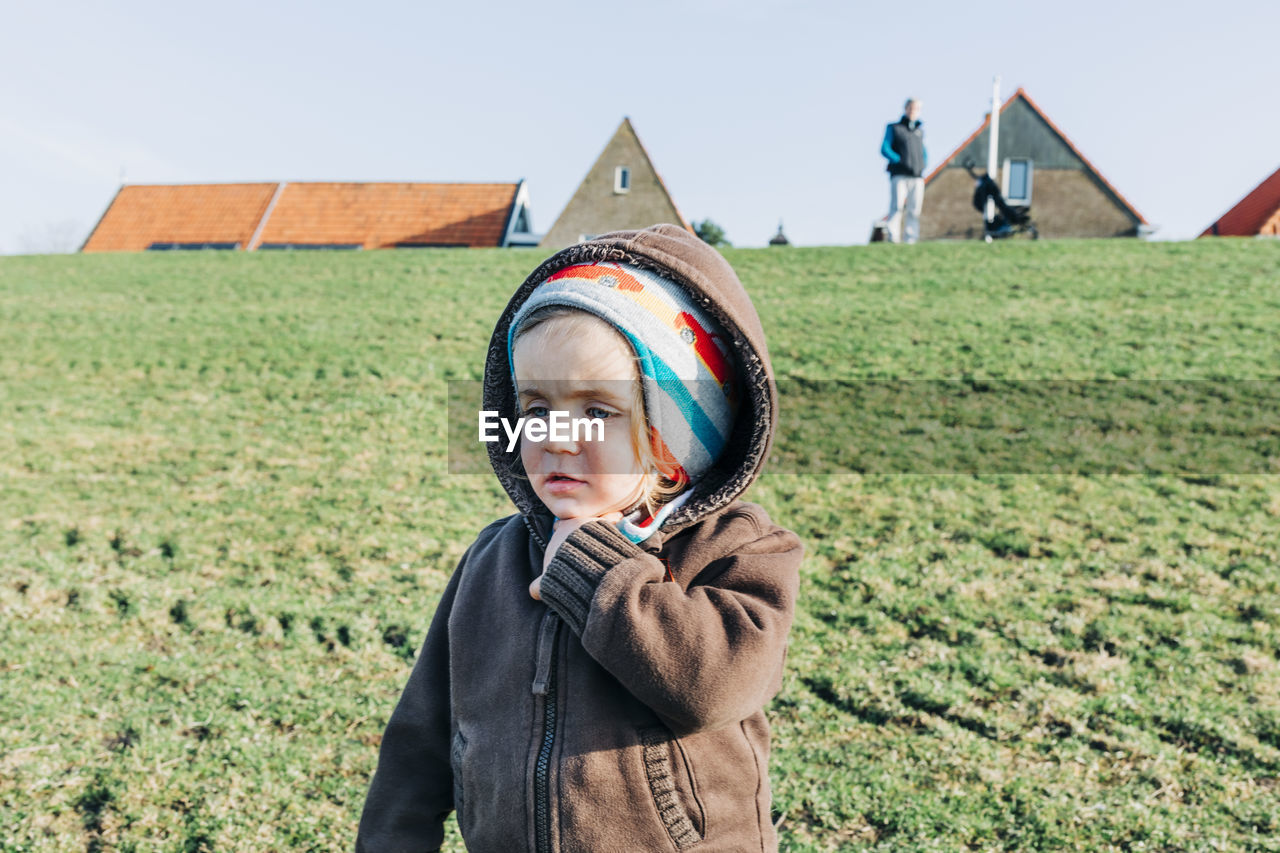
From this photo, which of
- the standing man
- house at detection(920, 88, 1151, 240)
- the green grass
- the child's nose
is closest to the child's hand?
the child's nose

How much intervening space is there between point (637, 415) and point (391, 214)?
3322 cm

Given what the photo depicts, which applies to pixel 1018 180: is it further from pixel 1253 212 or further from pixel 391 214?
pixel 391 214

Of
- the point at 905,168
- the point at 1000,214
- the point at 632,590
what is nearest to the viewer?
the point at 632,590

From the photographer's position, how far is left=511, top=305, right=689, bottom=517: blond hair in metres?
1.46

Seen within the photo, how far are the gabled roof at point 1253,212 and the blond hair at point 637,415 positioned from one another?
1214 inches

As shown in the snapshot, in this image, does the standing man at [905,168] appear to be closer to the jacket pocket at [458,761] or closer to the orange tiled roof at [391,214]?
the jacket pocket at [458,761]

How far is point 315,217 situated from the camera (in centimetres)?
3269

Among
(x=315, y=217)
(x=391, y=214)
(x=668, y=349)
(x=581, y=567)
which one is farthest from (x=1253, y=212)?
(x=581, y=567)

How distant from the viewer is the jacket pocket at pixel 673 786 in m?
1.43

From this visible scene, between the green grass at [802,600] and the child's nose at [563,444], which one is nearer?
the child's nose at [563,444]

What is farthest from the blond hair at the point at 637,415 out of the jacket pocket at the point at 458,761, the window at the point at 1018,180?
the window at the point at 1018,180

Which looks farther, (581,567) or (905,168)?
(905,168)

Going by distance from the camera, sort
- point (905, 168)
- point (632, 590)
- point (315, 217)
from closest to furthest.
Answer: point (632, 590)
point (905, 168)
point (315, 217)

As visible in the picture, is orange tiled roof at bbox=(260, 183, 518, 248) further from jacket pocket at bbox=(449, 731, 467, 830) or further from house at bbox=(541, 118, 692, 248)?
jacket pocket at bbox=(449, 731, 467, 830)
